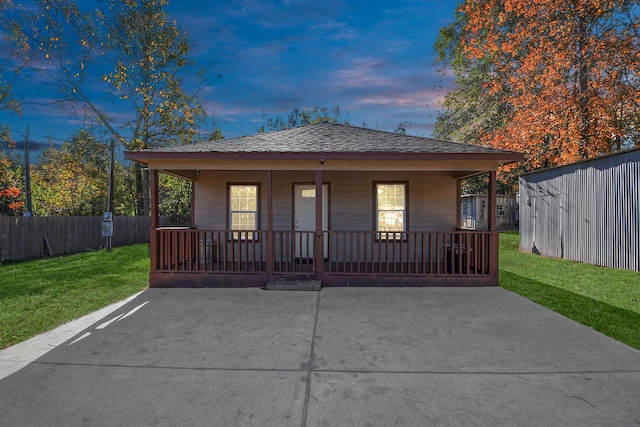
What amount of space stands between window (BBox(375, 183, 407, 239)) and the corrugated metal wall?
566cm

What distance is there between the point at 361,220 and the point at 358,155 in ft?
8.07

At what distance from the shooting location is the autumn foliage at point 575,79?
12.3 meters

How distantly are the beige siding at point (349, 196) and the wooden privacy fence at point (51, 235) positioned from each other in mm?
7418

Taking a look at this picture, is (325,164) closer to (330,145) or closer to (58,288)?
(330,145)

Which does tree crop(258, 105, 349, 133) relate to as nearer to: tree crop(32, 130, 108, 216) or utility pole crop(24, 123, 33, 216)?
tree crop(32, 130, 108, 216)

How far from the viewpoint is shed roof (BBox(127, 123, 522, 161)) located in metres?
7.07

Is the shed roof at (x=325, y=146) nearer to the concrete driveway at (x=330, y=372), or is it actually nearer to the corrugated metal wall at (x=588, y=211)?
the concrete driveway at (x=330, y=372)

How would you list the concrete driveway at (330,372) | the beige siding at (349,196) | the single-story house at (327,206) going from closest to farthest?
1. the concrete driveway at (330,372)
2. the single-story house at (327,206)
3. the beige siding at (349,196)

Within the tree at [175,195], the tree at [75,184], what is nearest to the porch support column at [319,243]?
the tree at [175,195]

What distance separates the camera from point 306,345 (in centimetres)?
415

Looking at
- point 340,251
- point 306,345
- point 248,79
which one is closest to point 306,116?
point 248,79

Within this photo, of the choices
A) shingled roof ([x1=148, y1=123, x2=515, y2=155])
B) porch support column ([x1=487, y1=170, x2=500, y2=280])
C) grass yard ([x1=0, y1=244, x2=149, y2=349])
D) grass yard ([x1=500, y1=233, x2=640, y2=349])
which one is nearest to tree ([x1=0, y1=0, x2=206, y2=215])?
grass yard ([x1=0, y1=244, x2=149, y2=349])

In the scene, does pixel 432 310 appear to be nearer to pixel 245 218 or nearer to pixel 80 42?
pixel 245 218

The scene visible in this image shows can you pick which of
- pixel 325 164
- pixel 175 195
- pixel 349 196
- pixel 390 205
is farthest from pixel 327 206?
pixel 175 195
